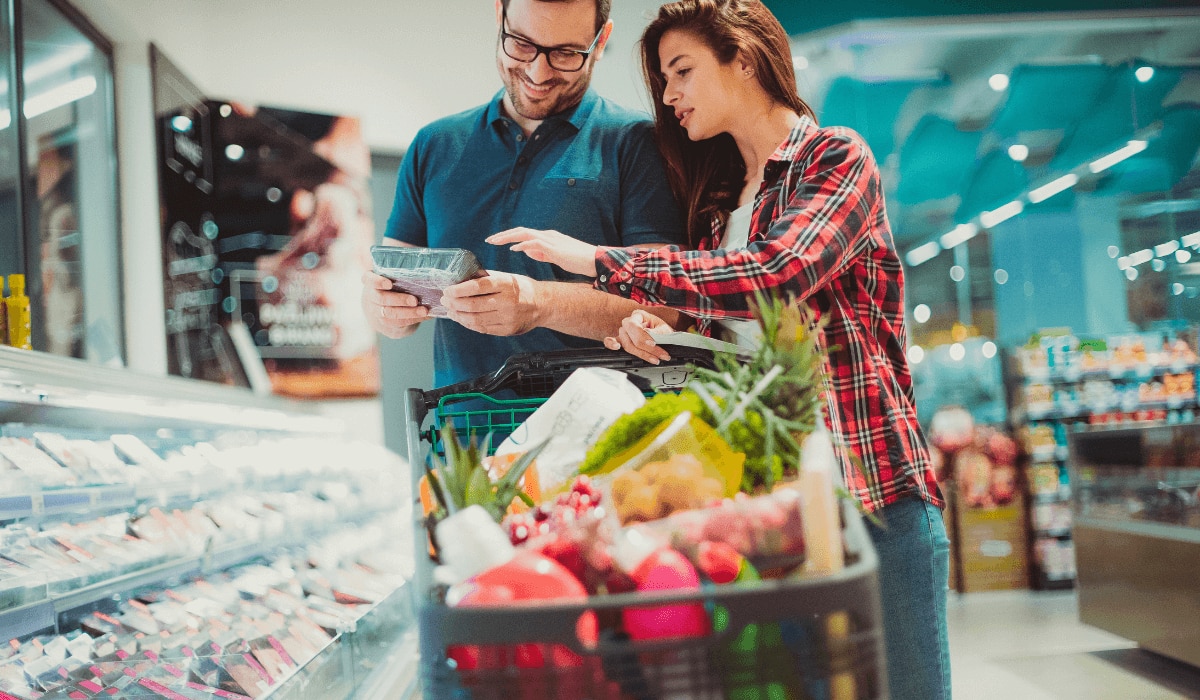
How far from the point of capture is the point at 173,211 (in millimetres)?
5742

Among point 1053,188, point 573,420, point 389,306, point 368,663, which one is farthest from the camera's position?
point 1053,188

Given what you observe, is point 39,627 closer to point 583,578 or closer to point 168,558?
point 168,558

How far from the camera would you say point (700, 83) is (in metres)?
1.80

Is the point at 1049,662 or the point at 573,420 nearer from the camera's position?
the point at 573,420

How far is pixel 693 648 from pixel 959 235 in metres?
12.4

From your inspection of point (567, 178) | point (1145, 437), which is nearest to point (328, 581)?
point (567, 178)

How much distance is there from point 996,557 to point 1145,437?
324cm

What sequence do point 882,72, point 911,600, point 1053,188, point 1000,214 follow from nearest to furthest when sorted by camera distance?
point 911,600
point 882,72
point 1053,188
point 1000,214

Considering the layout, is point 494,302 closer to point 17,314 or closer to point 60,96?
point 17,314

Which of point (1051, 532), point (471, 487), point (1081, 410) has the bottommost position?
point (1051, 532)

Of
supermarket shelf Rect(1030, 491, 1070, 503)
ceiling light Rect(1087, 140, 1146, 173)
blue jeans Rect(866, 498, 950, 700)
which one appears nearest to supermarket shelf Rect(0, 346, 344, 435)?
blue jeans Rect(866, 498, 950, 700)

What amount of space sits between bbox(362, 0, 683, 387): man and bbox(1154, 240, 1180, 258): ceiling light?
642cm

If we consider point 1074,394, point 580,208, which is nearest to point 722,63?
point 580,208

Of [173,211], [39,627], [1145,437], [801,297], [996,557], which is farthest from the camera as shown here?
[996,557]
